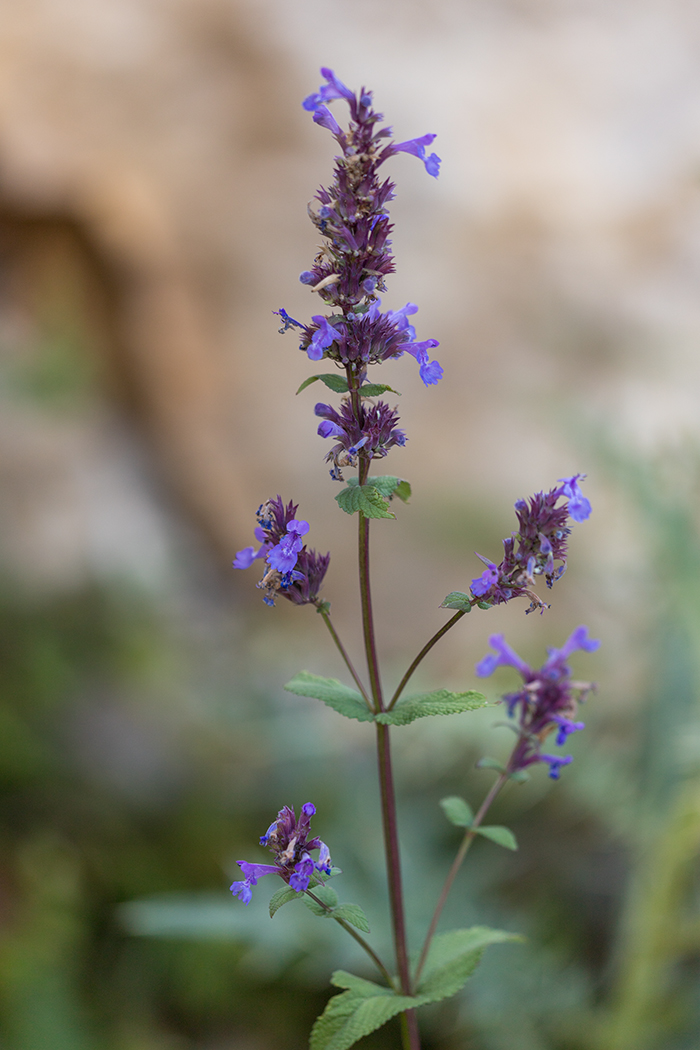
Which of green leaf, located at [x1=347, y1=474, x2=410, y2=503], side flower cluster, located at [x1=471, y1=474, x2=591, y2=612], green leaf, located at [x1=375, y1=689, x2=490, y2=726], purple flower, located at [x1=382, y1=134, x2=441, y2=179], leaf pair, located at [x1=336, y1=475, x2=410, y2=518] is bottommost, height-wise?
green leaf, located at [x1=375, y1=689, x2=490, y2=726]

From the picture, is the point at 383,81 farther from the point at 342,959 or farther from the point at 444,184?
the point at 342,959

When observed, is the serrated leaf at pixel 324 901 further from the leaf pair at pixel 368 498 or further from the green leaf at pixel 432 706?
the leaf pair at pixel 368 498

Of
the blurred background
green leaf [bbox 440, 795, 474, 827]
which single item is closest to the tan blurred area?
the blurred background

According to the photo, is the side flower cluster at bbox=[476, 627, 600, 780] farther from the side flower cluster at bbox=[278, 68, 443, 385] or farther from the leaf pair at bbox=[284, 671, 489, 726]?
the side flower cluster at bbox=[278, 68, 443, 385]

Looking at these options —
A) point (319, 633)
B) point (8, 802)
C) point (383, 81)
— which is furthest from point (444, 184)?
point (8, 802)

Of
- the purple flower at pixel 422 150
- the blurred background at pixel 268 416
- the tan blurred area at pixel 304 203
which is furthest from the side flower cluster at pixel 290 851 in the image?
the tan blurred area at pixel 304 203

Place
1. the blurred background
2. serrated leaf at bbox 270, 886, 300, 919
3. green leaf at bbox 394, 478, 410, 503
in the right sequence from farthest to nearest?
1. the blurred background
2. green leaf at bbox 394, 478, 410, 503
3. serrated leaf at bbox 270, 886, 300, 919

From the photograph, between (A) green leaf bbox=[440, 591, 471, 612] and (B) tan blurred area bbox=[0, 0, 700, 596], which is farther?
(B) tan blurred area bbox=[0, 0, 700, 596]
